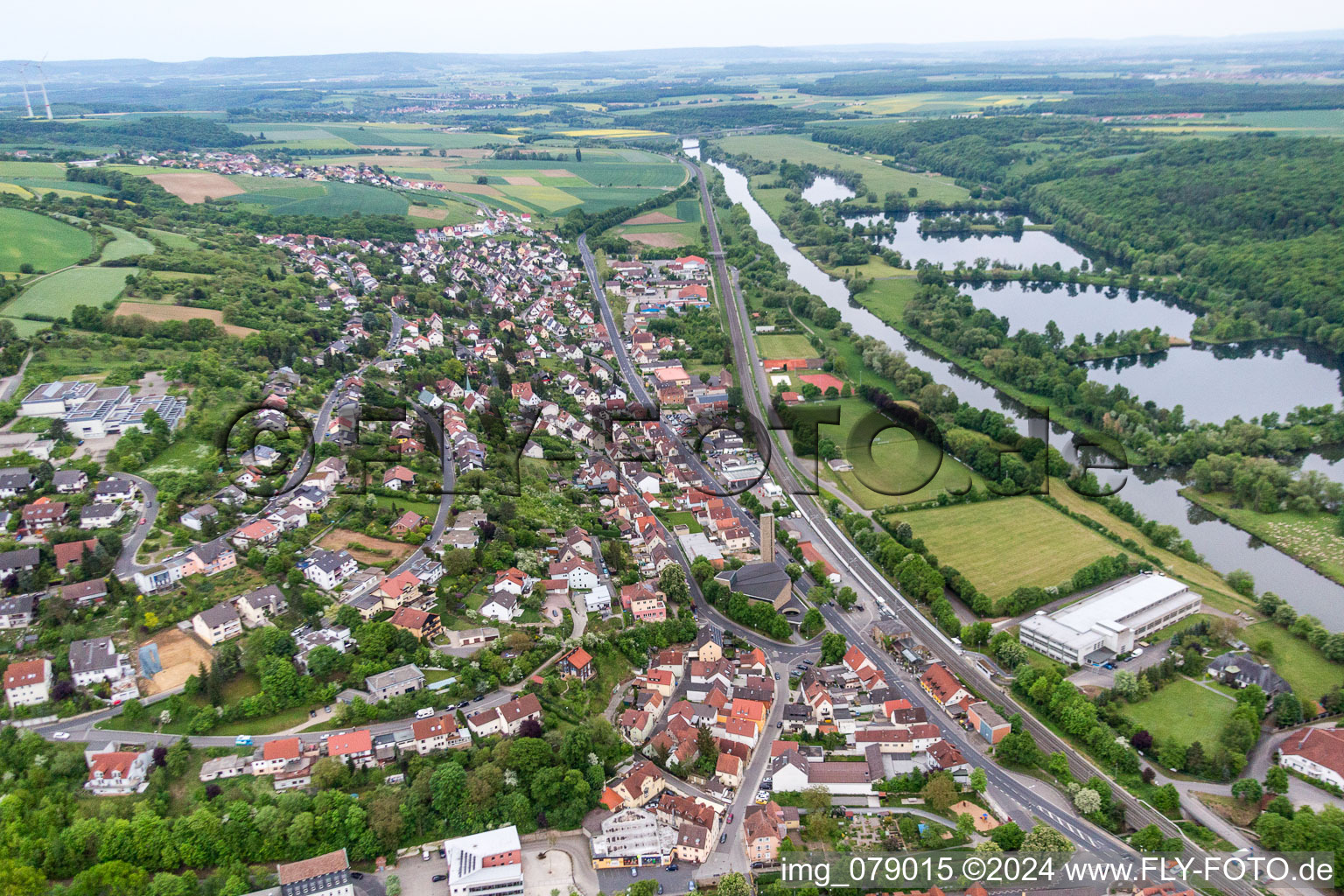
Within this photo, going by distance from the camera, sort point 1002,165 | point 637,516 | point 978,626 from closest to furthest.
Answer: point 978,626 < point 637,516 < point 1002,165

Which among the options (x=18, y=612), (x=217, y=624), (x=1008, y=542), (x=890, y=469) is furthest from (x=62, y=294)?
(x=1008, y=542)

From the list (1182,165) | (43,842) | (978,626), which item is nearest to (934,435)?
(978,626)

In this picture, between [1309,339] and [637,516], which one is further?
[1309,339]

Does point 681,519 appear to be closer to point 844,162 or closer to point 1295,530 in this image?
point 1295,530

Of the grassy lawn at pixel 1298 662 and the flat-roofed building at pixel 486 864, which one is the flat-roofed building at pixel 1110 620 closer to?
the grassy lawn at pixel 1298 662

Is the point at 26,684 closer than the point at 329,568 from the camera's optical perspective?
Yes

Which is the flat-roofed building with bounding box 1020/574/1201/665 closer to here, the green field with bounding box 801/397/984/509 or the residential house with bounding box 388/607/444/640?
the green field with bounding box 801/397/984/509

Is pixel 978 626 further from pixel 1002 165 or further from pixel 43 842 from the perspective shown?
pixel 1002 165
